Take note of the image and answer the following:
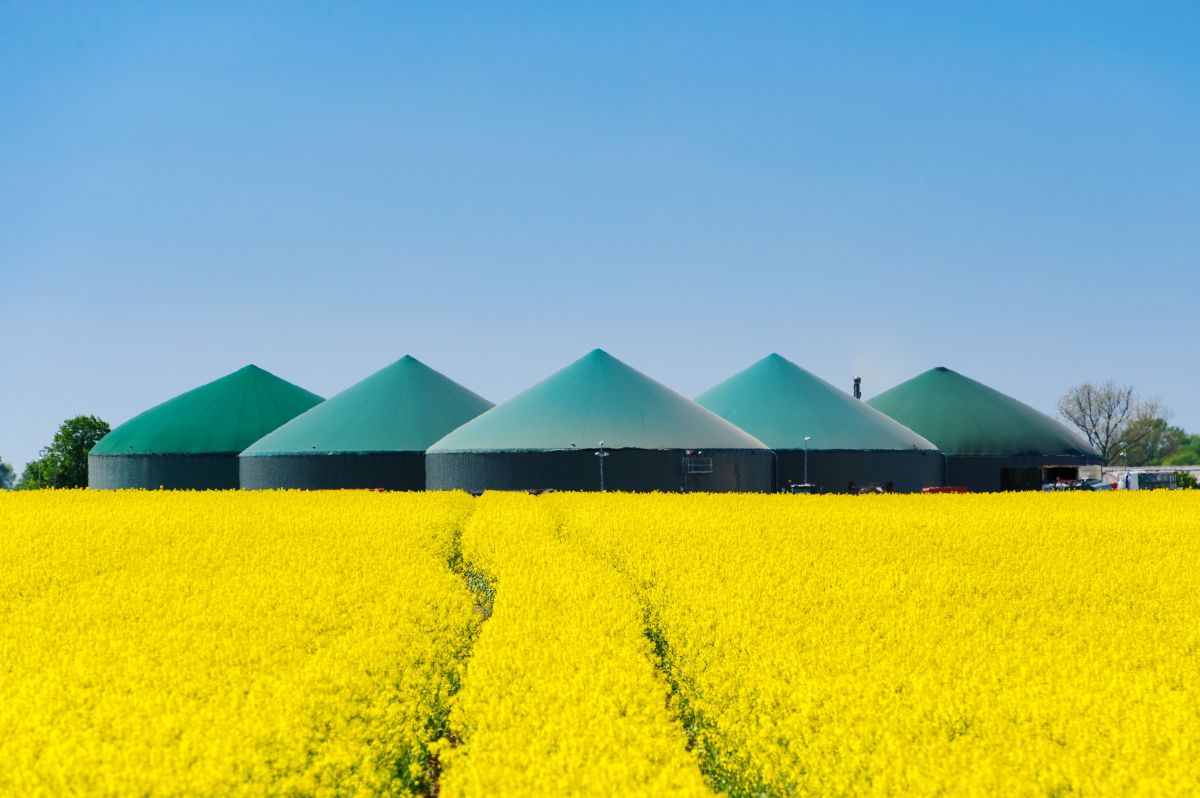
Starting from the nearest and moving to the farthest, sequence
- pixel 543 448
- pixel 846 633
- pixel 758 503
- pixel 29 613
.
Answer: pixel 846 633, pixel 29 613, pixel 758 503, pixel 543 448

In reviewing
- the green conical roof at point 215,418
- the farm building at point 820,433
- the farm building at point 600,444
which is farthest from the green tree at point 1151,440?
the green conical roof at point 215,418

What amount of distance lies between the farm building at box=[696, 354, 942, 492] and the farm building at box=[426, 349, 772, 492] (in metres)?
7.20

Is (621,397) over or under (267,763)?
over

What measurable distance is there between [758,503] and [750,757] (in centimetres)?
2155

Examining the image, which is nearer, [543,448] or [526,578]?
[526,578]

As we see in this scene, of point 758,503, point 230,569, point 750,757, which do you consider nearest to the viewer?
point 750,757

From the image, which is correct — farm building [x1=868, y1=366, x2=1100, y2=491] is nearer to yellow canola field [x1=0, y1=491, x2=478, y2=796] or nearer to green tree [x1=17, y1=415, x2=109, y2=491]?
yellow canola field [x1=0, y1=491, x2=478, y2=796]

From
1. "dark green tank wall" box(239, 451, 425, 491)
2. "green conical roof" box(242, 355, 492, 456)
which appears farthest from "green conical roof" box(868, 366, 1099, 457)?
"dark green tank wall" box(239, 451, 425, 491)

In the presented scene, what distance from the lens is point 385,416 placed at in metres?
72.7

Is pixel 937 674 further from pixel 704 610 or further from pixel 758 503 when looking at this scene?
pixel 758 503

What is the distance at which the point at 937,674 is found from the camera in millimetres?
11141

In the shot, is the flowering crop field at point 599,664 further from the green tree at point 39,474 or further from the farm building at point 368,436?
the green tree at point 39,474

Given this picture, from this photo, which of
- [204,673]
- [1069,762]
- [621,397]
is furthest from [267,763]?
[621,397]

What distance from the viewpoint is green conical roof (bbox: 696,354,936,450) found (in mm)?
72188
